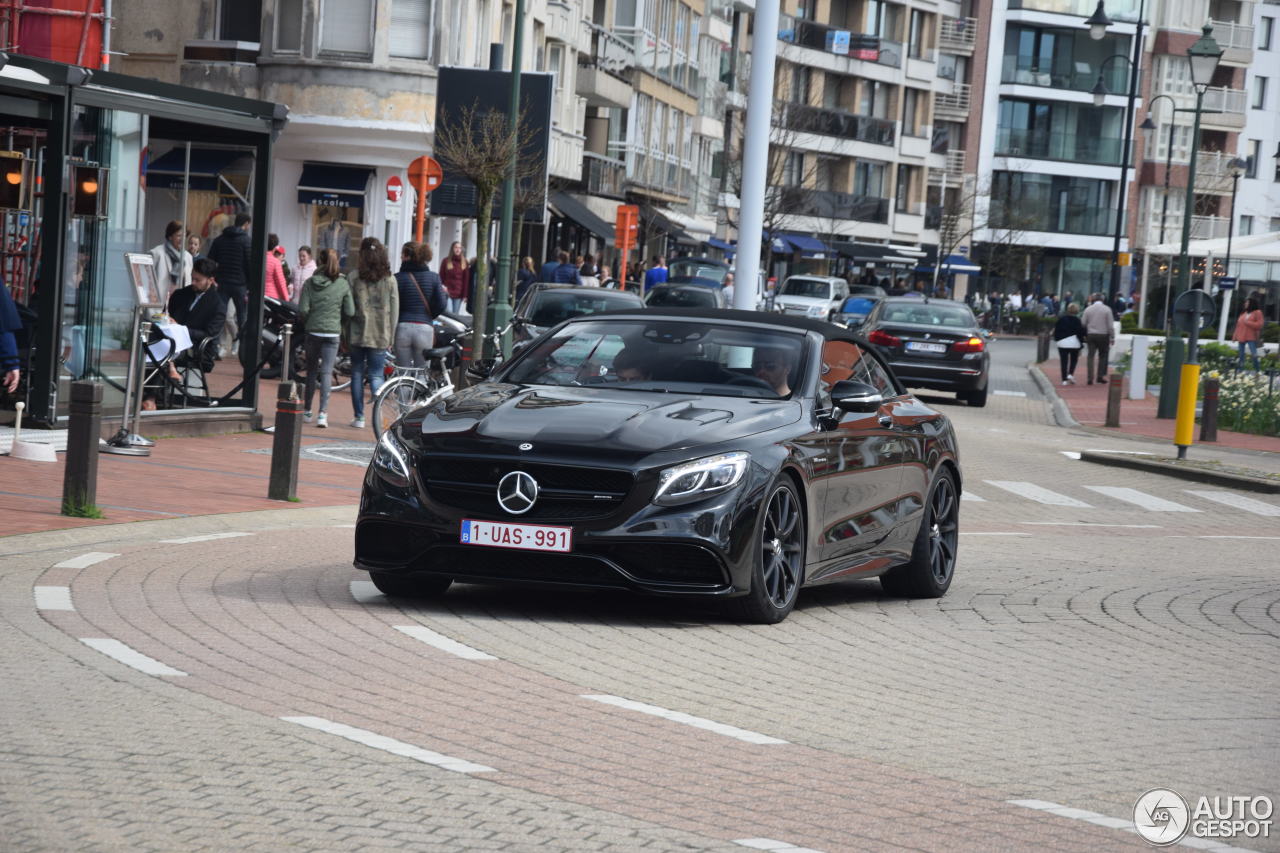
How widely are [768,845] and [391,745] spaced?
5.05ft

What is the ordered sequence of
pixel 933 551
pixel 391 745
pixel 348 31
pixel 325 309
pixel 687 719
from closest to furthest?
pixel 391 745 → pixel 687 719 → pixel 933 551 → pixel 325 309 → pixel 348 31

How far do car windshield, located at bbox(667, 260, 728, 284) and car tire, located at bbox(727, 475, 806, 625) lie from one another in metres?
52.3

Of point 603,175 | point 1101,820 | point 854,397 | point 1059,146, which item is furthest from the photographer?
point 1059,146

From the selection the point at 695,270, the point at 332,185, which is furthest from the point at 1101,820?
the point at 695,270

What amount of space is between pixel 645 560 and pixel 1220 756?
2.85m

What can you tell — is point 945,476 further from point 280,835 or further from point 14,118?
point 14,118

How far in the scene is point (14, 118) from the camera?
1819cm

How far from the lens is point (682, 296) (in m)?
43.0

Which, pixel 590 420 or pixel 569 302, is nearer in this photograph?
pixel 590 420

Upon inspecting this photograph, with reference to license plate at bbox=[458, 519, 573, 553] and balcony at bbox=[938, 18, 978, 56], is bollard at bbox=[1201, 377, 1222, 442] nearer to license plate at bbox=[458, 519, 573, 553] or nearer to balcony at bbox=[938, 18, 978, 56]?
license plate at bbox=[458, 519, 573, 553]

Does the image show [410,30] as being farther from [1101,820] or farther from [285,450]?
[1101,820]

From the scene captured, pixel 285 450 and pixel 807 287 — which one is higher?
pixel 807 287

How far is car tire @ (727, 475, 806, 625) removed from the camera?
9859 millimetres

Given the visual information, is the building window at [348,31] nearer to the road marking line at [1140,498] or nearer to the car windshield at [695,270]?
the car windshield at [695,270]
